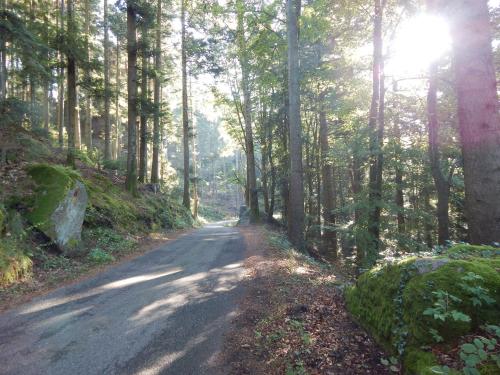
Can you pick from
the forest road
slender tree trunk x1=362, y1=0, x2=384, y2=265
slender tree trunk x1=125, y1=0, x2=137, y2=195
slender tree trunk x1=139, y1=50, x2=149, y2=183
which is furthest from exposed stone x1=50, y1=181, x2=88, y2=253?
slender tree trunk x1=362, y1=0, x2=384, y2=265

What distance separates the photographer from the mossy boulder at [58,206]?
27.3 ft

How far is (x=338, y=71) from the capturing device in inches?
540

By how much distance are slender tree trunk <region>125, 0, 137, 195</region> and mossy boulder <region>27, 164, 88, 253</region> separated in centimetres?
596

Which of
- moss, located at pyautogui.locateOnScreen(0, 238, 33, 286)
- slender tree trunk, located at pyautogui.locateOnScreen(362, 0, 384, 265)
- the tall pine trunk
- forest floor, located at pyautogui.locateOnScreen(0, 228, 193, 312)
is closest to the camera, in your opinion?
forest floor, located at pyautogui.locateOnScreen(0, 228, 193, 312)

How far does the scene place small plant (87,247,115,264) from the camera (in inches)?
347

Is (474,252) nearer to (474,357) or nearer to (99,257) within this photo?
(474,357)

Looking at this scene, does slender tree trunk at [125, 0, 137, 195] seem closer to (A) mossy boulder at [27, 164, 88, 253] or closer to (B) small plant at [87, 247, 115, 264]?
(A) mossy boulder at [27, 164, 88, 253]

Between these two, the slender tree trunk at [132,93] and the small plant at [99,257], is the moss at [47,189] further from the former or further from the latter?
the slender tree trunk at [132,93]

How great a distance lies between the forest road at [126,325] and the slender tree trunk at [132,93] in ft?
29.4

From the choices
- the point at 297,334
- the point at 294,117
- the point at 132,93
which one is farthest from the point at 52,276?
the point at 132,93

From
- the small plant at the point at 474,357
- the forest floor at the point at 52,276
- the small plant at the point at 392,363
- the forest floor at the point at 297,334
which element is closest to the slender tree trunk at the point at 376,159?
the forest floor at the point at 297,334

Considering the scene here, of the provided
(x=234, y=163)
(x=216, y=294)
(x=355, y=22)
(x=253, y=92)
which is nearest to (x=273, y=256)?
(x=216, y=294)

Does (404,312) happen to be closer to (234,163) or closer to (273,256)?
(273,256)

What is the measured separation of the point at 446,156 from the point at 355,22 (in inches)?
275
